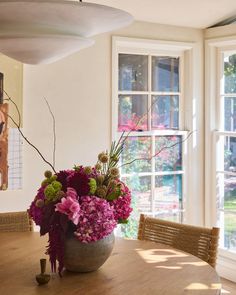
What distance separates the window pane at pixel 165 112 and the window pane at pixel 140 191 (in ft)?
1.51

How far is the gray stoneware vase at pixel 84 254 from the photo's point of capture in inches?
84.4

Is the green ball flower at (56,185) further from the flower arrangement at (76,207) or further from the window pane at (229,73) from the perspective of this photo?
the window pane at (229,73)

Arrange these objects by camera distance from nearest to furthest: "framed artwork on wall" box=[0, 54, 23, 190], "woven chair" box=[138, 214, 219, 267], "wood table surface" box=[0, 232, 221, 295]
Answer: "wood table surface" box=[0, 232, 221, 295] < "woven chair" box=[138, 214, 219, 267] < "framed artwork on wall" box=[0, 54, 23, 190]

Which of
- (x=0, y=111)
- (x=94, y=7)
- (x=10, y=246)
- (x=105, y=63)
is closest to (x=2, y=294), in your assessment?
(x=10, y=246)

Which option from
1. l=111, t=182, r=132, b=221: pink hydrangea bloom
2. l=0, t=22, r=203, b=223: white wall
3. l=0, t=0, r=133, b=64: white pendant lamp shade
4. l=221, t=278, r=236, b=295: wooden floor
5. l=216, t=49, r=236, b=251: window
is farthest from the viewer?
l=216, t=49, r=236, b=251: window

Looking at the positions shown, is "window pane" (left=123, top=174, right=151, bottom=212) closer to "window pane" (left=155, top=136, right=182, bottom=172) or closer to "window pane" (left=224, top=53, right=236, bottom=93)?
"window pane" (left=155, top=136, right=182, bottom=172)

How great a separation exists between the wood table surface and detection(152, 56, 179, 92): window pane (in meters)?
2.12

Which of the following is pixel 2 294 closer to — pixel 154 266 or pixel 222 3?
pixel 154 266

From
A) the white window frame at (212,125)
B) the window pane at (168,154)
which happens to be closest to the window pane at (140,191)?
the window pane at (168,154)

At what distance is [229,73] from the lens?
4.54 m

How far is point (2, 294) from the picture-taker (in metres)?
1.95

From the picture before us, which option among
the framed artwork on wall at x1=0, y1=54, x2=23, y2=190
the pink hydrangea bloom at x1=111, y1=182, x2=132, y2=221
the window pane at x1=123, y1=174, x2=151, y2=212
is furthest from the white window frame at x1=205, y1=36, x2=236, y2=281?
the pink hydrangea bloom at x1=111, y1=182, x2=132, y2=221

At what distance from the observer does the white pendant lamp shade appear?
175 centimetres

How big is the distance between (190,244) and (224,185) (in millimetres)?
1912
